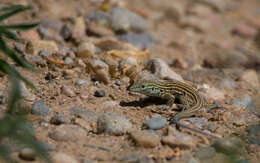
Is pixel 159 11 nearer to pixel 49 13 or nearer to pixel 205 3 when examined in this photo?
pixel 205 3

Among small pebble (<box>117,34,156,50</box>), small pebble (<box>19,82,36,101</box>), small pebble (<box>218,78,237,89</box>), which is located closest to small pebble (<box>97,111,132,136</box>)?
small pebble (<box>19,82,36,101</box>)

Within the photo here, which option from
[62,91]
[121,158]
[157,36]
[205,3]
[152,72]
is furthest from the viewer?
[205,3]

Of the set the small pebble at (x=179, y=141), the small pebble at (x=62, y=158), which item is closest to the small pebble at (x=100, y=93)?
the small pebble at (x=179, y=141)

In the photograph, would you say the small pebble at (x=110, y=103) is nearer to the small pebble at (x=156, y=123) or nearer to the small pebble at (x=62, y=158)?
the small pebble at (x=156, y=123)

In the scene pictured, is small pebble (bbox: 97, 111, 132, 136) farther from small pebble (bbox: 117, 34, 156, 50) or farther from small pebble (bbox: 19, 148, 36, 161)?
small pebble (bbox: 117, 34, 156, 50)

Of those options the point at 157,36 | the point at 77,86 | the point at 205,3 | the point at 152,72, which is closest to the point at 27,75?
the point at 77,86
